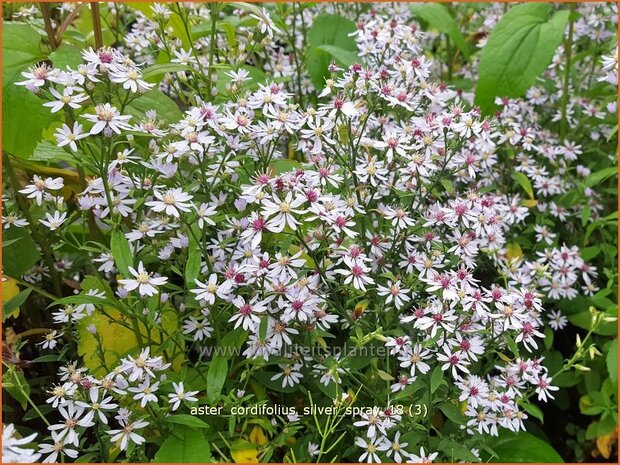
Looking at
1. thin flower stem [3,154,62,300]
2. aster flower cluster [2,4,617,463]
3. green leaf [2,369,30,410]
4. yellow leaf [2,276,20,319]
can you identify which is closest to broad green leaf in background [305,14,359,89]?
aster flower cluster [2,4,617,463]

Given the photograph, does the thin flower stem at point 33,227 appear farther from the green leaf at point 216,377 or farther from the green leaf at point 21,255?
the green leaf at point 216,377

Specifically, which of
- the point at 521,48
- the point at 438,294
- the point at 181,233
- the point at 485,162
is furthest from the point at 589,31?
the point at 181,233

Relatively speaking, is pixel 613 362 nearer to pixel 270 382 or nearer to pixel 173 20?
pixel 270 382

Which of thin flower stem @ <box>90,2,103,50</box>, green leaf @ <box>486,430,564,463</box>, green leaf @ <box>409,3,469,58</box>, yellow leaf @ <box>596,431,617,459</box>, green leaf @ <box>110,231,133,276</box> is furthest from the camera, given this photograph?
green leaf @ <box>409,3,469,58</box>

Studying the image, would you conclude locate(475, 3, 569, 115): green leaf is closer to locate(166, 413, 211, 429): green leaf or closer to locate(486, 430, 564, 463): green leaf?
locate(486, 430, 564, 463): green leaf

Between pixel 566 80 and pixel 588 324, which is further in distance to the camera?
pixel 566 80

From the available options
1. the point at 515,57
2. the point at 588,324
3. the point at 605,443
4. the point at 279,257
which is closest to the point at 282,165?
the point at 279,257
